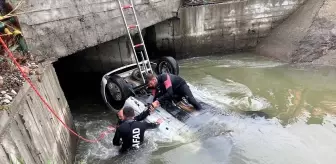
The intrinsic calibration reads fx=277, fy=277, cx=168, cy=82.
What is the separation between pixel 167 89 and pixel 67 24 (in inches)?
117

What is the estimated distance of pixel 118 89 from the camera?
6.88 meters

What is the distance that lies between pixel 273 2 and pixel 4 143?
1086 centimetres

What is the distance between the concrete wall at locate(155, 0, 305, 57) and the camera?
11031mm

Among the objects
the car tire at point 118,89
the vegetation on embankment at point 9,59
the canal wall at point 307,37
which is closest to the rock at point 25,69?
the vegetation on embankment at point 9,59

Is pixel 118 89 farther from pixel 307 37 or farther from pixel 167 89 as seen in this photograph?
pixel 307 37

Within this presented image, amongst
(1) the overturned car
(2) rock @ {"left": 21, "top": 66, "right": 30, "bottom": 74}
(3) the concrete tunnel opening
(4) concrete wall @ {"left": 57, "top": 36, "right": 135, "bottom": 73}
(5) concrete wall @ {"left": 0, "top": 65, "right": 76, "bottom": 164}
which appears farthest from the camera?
(4) concrete wall @ {"left": 57, "top": 36, "right": 135, "bottom": 73}

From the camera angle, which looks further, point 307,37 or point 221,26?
point 221,26

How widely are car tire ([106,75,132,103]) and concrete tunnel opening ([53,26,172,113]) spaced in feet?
5.43

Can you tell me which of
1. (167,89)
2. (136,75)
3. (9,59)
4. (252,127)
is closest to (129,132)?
(167,89)

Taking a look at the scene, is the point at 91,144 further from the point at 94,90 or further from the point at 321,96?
the point at 321,96

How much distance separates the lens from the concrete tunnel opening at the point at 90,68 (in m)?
9.17

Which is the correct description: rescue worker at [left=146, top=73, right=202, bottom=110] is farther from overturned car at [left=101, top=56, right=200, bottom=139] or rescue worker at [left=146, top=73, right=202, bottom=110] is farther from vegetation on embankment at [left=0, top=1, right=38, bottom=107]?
vegetation on embankment at [left=0, top=1, right=38, bottom=107]

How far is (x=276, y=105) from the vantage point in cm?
725

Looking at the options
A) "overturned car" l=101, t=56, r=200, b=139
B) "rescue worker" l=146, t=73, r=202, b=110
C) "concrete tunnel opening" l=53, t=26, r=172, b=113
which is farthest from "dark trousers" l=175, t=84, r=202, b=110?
"concrete tunnel opening" l=53, t=26, r=172, b=113
